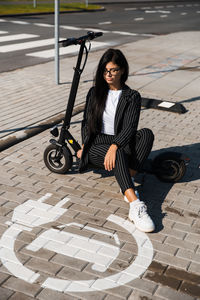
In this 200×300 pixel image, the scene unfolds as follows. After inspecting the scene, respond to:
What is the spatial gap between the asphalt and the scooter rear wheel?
3.9 inches

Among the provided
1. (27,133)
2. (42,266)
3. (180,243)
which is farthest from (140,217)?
(27,133)

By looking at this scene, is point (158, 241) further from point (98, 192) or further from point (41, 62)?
point (41, 62)

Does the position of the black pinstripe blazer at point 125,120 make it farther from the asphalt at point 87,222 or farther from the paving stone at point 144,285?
the paving stone at point 144,285

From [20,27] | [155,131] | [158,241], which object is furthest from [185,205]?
[20,27]

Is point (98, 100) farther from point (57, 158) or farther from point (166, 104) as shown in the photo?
point (166, 104)

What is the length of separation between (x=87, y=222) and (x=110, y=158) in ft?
2.25

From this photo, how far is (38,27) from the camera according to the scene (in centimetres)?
1994

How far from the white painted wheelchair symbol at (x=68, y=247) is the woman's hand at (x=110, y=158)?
504 millimetres

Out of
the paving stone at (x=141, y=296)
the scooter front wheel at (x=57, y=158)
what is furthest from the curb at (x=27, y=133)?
the paving stone at (x=141, y=296)

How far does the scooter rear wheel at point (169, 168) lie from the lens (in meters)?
5.07

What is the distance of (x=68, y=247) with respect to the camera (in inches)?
152

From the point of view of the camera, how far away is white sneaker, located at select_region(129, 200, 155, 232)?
4.13m

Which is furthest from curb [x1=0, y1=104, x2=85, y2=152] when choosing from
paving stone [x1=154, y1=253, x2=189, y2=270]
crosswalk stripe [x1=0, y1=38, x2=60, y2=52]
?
crosswalk stripe [x1=0, y1=38, x2=60, y2=52]

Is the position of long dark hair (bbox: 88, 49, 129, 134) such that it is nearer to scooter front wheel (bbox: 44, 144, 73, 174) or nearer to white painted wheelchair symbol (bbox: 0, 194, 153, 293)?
scooter front wheel (bbox: 44, 144, 73, 174)
